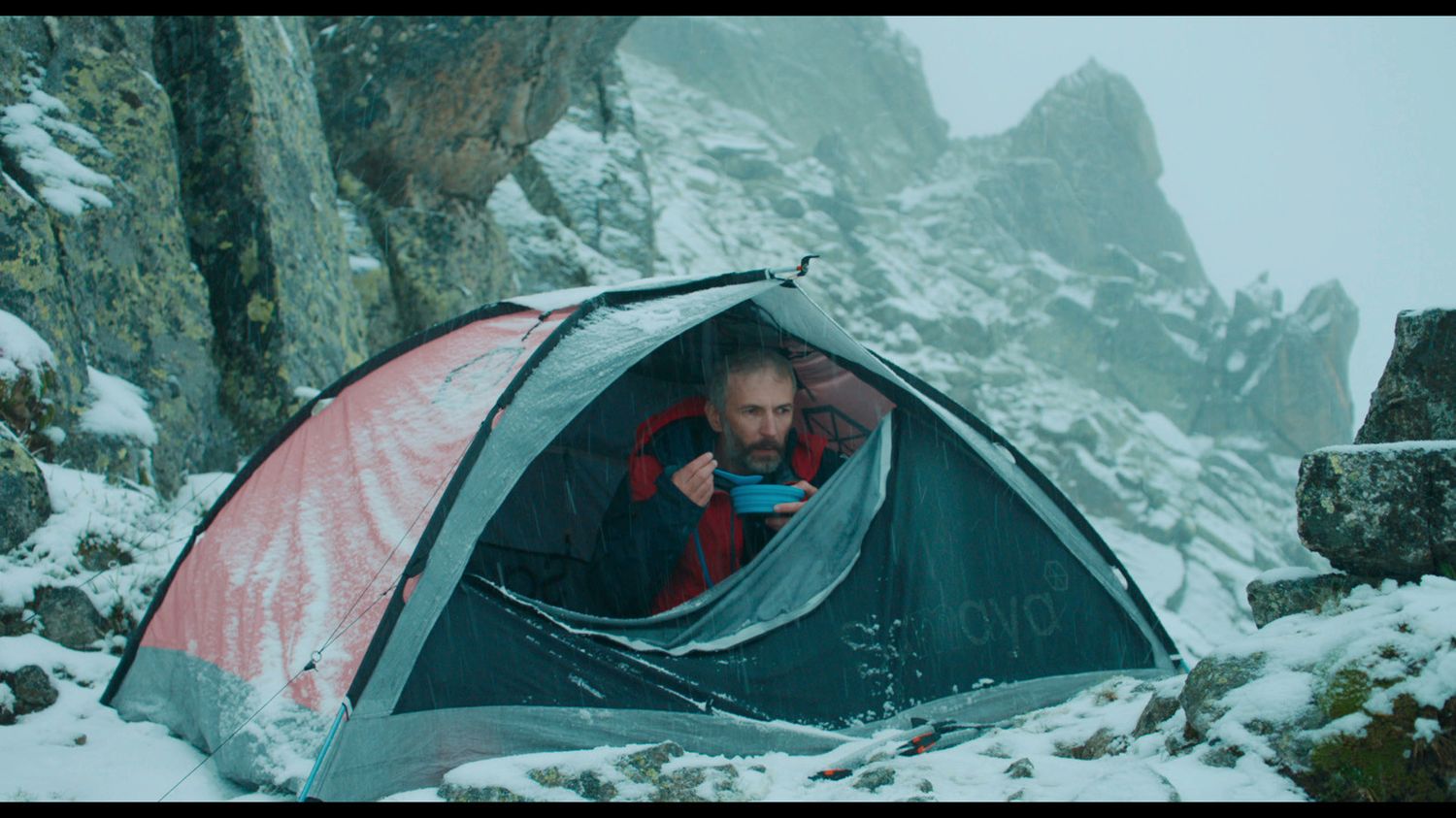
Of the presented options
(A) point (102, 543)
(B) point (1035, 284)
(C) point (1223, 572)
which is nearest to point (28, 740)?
(A) point (102, 543)

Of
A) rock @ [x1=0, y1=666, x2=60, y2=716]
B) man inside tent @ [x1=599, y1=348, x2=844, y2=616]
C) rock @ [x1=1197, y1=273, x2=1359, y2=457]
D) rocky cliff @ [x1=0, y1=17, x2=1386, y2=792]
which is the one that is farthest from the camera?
rock @ [x1=1197, y1=273, x2=1359, y2=457]

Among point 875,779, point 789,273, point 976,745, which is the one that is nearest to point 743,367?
point 789,273

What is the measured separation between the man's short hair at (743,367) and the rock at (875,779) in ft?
6.76

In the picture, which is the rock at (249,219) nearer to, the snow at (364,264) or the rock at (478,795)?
the snow at (364,264)

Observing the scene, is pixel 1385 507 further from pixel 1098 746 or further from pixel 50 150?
pixel 50 150

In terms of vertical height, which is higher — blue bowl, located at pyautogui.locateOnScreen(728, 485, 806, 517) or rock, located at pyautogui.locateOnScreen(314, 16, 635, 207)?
rock, located at pyautogui.locateOnScreen(314, 16, 635, 207)

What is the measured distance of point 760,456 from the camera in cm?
445

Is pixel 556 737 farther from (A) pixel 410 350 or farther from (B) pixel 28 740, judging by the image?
(A) pixel 410 350

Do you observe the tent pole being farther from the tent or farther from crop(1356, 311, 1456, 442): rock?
crop(1356, 311, 1456, 442): rock

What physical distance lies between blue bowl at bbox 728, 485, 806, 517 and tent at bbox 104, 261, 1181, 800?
35 cm

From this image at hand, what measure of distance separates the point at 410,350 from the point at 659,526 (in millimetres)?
1649

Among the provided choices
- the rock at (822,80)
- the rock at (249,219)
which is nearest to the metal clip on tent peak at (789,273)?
the rock at (249,219)

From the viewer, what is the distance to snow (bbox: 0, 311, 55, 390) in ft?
15.3

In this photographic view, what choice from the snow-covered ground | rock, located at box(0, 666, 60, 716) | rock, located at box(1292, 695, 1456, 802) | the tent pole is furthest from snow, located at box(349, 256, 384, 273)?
rock, located at box(1292, 695, 1456, 802)
